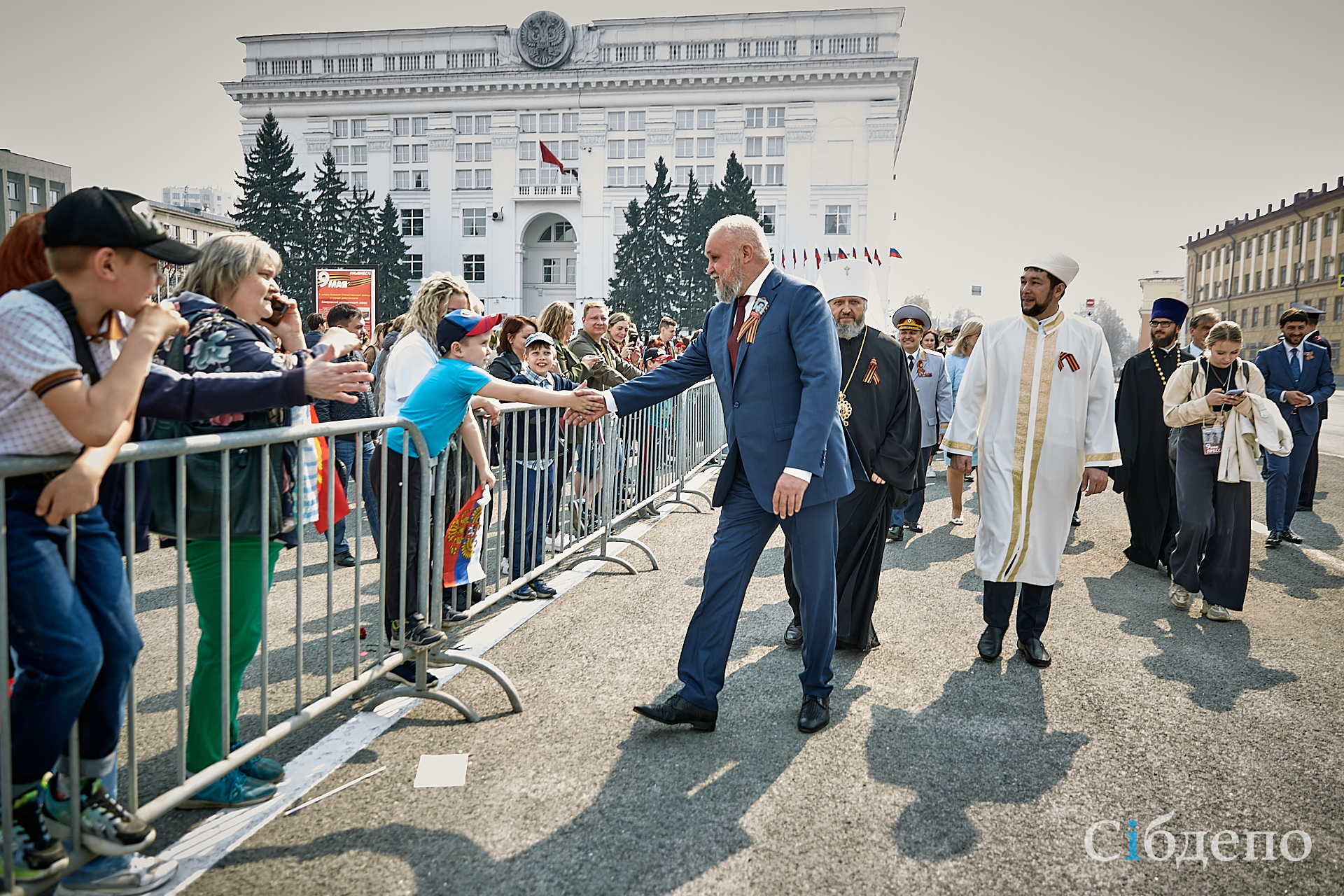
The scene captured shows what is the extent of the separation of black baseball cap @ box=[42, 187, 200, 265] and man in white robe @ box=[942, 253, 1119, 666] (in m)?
4.21

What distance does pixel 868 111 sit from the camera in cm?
7025

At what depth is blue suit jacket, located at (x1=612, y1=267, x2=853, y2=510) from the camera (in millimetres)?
3648

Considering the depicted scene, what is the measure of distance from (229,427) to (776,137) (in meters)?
73.5

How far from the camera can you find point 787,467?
366 cm

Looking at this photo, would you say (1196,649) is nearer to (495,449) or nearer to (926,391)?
(495,449)

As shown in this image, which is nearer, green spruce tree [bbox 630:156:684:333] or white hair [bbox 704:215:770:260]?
white hair [bbox 704:215:770:260]

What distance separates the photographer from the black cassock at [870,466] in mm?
4927

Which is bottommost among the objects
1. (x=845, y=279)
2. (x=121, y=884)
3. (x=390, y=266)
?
(x=121, y=884)

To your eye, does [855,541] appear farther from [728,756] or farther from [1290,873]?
[1290,873]

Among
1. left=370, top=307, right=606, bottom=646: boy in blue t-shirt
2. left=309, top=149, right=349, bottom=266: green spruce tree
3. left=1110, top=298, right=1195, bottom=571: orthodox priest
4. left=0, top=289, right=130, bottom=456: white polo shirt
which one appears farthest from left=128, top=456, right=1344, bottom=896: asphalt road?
left=309, top=149, right=349, bottom=266: green spruce tree

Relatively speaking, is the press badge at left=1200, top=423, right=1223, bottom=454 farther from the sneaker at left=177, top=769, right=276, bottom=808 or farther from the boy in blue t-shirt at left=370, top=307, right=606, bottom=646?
the sneaker at left=177, top=769, right=276, bottom=808

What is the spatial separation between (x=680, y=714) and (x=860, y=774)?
2.53 feet

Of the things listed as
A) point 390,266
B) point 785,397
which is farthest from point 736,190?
point 785,397

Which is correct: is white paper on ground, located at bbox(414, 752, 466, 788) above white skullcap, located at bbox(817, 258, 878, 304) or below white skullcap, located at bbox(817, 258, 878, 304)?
below
